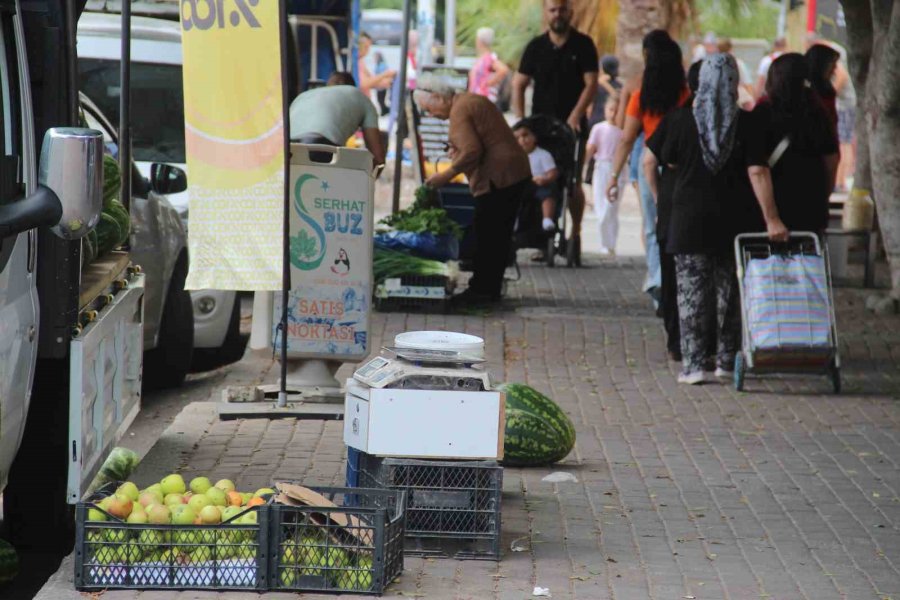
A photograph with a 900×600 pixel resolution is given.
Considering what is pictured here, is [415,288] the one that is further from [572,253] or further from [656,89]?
[572,253]

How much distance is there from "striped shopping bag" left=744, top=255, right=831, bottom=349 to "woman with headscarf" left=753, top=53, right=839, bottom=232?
0.68 m

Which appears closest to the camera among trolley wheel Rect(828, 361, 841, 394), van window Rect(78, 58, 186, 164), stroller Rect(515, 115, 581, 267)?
trolley wheel Rect(828, 361, 841, 394)

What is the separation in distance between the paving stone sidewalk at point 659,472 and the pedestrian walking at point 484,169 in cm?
97

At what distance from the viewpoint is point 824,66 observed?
1282 centimetres

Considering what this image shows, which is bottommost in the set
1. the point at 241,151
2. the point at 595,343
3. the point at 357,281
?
the point at 595,343

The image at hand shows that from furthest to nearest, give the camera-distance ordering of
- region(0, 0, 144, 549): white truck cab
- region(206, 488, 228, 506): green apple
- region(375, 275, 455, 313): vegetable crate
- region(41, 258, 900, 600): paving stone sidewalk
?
region(375, 275, 455, 313): vegetable crate < region(41, 258, 900, 600): paving stone sidewalk < region(206, 488, 228, 506): green apple < region(0, 0, 144, 549): white truck cab

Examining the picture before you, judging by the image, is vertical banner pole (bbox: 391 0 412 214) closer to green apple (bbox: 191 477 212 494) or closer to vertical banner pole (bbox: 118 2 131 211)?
vertical banner pole (bbox: 118 2 131 211)

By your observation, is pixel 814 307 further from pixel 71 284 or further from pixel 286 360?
pixel 71 284

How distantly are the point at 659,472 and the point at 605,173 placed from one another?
411 inches

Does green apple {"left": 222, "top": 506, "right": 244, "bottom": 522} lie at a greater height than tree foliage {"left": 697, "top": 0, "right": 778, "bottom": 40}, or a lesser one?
lesser

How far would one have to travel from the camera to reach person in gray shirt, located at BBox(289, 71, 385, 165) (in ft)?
35.0

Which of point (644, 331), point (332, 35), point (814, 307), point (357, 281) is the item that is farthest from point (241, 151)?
point (332, 35)

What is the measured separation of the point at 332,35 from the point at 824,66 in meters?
8.73

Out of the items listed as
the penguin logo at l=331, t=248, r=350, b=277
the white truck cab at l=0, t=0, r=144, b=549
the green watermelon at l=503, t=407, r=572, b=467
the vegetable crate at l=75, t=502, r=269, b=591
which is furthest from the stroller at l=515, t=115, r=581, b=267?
the vegetable crate at l=75, t=502, r=269, b=591
